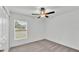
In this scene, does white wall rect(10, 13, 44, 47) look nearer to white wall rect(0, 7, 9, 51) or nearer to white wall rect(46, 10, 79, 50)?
white wall rect(0, 7, 9, 51)

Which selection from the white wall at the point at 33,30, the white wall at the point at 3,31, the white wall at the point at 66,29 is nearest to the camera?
the white wall at the point at 3,31

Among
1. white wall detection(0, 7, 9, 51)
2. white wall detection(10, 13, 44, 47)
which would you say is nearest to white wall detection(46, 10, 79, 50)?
white wall detection(10, 13, 44, 47)

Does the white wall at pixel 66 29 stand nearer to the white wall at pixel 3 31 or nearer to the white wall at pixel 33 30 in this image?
the white wall at pixel 33 30

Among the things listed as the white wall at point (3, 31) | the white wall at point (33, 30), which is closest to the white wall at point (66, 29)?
the white wall at point (33, 30)

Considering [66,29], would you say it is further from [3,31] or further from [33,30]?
[3,31]

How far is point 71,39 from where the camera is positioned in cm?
226

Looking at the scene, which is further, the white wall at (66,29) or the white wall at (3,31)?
the white wall at (66,29)

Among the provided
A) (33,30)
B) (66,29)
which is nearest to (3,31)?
(33,30)

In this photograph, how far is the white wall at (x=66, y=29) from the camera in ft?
6.55

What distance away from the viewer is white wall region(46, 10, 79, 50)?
1995 millimetres

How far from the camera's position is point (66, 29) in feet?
6.94
